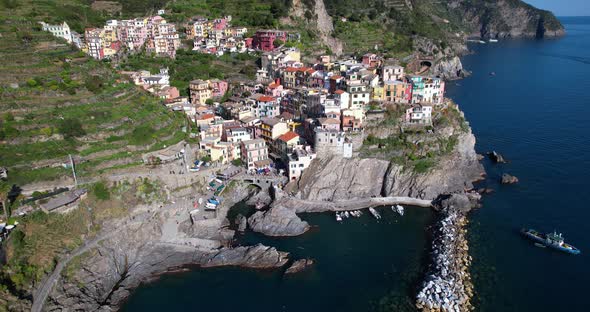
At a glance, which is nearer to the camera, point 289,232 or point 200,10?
point 289,232

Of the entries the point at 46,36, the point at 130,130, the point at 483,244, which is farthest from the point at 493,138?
the point at 46,36

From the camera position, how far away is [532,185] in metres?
50.8

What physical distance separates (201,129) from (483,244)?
33139mm

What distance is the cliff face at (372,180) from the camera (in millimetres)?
47531

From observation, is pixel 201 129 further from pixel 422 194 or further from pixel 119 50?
pixel 119 50

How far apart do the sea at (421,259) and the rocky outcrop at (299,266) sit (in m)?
0.46

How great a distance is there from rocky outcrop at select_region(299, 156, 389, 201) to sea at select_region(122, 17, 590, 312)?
3.34m

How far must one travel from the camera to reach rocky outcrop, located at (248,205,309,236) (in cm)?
4203

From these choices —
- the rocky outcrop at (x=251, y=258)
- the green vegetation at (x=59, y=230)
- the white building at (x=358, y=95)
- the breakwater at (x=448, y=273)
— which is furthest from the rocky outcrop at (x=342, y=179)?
the green vegetation at (x=59, y=230)

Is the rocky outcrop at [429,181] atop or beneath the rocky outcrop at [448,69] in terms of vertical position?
beneath

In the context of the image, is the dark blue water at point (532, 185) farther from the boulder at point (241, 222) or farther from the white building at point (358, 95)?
the boulder at point (241, 222)

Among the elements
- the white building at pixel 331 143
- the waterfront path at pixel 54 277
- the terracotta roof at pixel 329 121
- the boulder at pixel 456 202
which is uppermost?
the terracotta roof at pixel 329 121

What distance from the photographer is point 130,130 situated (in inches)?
1866

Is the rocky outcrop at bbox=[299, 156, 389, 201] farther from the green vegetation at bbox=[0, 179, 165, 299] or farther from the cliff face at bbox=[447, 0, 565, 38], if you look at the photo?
the cliff face at bbox=[447, 0, 565, 38]
